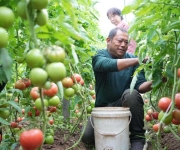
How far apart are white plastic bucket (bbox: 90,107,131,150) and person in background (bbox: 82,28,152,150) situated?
0.15 metres

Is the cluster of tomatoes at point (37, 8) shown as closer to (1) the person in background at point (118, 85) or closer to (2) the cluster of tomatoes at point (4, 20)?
(2) the cluster of tomatoes at point (4, 20)

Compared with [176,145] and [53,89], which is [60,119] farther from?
[53,89]

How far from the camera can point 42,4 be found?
660 mm

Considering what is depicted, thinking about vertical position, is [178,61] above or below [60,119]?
above

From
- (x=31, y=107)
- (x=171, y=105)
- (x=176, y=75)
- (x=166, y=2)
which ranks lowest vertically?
(x=31, y=107)

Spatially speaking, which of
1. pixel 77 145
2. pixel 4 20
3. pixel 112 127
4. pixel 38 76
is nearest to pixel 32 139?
pixel 38 76

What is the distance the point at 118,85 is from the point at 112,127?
1.70ft

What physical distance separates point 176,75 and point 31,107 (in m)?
0.97

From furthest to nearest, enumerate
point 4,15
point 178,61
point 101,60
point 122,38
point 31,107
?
1. point 122,38
2. point 101,60
3. point 31,107
4. point 178,61
5. point 4,15

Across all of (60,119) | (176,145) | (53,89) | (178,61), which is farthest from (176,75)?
(60,119)

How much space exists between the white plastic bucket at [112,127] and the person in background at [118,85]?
0.15 metres

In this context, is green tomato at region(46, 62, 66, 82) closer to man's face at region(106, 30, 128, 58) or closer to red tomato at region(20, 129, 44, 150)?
red tomato at region(20, 129, 44, 150)

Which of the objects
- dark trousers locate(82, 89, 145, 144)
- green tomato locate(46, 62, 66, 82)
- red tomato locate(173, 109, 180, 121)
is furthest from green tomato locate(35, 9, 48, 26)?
dark trousers locate(82, 89, 145, 144)

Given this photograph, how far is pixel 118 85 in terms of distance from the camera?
2562 mm
